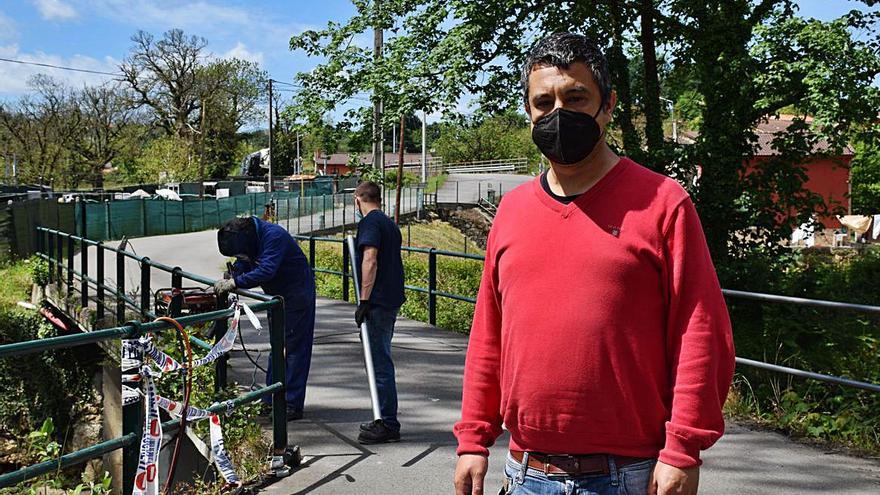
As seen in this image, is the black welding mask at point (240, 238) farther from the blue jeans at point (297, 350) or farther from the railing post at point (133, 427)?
the railing post at point (133, 427)

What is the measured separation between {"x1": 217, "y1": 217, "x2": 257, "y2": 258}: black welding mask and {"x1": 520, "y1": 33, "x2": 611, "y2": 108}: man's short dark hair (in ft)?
14.9

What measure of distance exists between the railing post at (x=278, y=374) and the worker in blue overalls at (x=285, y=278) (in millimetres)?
750

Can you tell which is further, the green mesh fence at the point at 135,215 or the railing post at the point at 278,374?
the green mesh fence at the point at 135,215

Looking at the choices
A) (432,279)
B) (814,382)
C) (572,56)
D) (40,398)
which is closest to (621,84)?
(432,279)

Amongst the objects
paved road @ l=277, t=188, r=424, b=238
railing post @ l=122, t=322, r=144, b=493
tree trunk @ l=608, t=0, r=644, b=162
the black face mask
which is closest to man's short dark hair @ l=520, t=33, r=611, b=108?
the black face mask

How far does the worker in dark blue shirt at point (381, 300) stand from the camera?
614 centimetres

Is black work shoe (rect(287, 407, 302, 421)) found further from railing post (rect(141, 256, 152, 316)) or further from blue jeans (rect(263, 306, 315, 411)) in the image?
railing post (rect(141, 256, 152, 316))

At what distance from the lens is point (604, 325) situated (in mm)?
2176

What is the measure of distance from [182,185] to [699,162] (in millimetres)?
52039

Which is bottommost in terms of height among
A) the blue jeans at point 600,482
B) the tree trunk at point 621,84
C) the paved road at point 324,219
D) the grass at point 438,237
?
the grass at point 438,237

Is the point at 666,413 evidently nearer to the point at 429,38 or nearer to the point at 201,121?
the point at 429,38

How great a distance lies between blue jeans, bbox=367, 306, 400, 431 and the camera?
614cm

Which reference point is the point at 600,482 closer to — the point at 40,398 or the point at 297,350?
the point at 297,350

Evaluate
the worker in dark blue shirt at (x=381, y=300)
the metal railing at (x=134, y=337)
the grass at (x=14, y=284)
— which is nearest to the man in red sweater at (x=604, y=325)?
the metal railing at (x=134, y=337)
